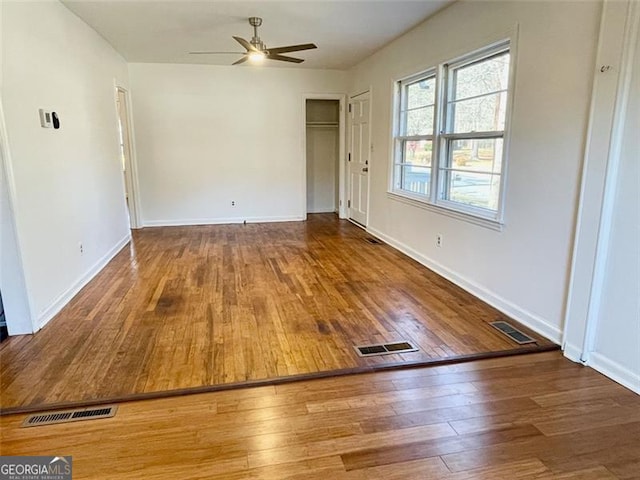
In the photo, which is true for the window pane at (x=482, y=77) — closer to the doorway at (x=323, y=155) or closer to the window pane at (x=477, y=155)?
the window pane at (x=477, y=155)

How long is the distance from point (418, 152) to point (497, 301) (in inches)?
82.3

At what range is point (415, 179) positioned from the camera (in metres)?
4.86

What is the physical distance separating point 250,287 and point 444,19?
3.06 metres

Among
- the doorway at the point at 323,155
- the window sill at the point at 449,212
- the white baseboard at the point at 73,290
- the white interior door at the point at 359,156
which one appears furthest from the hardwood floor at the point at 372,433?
the doorway at the point at 323,155

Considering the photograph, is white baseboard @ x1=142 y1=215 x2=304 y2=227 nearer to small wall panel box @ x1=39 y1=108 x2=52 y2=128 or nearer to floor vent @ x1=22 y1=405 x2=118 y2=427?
small wall panel box @ x1=39 y1=108 x2=52 y2=128

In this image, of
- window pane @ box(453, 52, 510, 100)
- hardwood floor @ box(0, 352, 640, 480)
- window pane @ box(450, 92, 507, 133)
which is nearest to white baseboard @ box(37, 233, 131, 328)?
hardwood floor @ box(0, 352, 640, 480)

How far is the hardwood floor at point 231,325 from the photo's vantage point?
2320mm

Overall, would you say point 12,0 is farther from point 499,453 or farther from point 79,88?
point 499,453

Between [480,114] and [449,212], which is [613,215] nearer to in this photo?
[480,114]

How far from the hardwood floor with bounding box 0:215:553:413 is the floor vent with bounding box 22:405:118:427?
86mm

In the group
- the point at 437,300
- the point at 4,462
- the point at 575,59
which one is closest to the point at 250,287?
the point at 437,300

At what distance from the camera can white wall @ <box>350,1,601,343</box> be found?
2504 mm

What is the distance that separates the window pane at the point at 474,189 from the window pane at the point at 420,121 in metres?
0.71

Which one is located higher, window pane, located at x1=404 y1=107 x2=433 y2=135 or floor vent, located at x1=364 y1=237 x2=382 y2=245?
window pane, located at x1=404 y1=107 x2=433 y2=135
